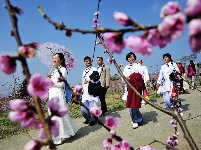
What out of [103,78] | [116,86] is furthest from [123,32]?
[116,86]

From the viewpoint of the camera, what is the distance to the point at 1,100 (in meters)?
14.2

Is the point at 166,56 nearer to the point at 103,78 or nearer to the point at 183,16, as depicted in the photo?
the point at 103,78

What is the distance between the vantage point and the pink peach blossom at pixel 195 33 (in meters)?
0.51

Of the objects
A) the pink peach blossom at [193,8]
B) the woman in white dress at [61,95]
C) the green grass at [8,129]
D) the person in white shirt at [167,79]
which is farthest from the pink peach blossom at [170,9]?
the green grass at [8,129]

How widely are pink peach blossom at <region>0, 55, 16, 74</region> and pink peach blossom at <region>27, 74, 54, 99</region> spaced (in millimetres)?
87

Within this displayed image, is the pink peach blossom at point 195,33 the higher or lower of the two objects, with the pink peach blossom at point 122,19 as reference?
lower

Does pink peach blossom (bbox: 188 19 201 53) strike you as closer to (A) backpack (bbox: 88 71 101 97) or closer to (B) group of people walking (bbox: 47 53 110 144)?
(B) group of people walking (bbox: 47 53 110 144)

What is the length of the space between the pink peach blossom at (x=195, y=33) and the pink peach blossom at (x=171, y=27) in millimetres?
77

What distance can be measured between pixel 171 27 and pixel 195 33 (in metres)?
0.11

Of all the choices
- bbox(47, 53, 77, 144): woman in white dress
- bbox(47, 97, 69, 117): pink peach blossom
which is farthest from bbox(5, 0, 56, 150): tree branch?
bbox(47, 53, 77, 144): woman in white dress

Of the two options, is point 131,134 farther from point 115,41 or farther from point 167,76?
point 115,41

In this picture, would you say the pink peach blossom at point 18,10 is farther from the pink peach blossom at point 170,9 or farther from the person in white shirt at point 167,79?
the person in white shirt at point 167,79

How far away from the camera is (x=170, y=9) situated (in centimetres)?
68

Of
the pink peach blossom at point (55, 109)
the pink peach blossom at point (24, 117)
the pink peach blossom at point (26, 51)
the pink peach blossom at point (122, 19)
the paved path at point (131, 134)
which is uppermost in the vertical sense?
the pink peach blossom at point (122, 19)
